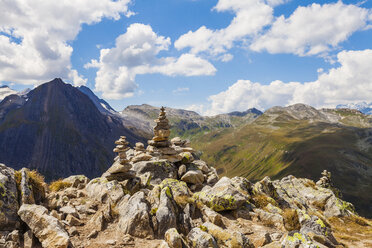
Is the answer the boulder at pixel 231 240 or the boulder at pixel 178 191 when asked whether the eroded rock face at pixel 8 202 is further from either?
the boulder at pixel 231 240

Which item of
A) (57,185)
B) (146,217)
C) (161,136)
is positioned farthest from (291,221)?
(57,185)

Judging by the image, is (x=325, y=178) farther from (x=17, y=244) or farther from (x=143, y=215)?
(x=17, y=244)

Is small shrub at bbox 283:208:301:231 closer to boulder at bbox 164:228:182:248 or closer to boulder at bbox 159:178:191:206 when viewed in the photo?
boulder at bbox 159:178:191:206

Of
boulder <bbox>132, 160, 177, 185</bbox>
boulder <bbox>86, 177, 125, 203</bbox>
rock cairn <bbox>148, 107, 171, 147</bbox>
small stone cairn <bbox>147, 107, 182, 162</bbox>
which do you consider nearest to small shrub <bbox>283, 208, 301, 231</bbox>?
boulder <bbox>132, 160, 177, 185</bbox>

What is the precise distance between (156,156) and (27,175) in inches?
598

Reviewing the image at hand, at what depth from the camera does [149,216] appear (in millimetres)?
13586

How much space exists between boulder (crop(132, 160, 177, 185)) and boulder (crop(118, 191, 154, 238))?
28.6 ft

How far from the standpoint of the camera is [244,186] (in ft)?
68.6

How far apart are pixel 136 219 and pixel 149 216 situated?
93 centimetres

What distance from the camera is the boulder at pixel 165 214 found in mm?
13243

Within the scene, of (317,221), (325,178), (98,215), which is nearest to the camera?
(98,215)

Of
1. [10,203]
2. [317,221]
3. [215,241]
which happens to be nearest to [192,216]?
[215,241]

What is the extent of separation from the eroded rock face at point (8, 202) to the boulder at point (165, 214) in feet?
25.9

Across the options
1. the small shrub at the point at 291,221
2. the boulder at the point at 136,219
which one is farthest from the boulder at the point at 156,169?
the small shrub at the point at 291,221
